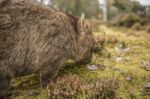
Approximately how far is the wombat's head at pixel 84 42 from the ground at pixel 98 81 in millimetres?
269

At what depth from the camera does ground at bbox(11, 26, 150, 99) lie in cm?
551

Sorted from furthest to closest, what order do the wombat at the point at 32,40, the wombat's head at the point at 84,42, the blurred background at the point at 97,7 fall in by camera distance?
the blurred background at the point at 97,7
the wombat's head at the point at 84,42
the wombat at the point at 32,40

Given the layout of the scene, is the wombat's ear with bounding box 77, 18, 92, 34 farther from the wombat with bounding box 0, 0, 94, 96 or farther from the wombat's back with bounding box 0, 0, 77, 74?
the wombat's back with bounding box 0, 0, 77, 74

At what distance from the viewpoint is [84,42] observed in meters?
6.81

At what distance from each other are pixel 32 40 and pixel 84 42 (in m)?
1.28

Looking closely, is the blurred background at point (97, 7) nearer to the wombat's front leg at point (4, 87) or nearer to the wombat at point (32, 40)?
the wombat at point (32, 40)

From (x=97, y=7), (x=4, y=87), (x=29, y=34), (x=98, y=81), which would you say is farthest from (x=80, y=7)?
(x=4, y=87)

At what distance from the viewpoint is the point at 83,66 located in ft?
23.4

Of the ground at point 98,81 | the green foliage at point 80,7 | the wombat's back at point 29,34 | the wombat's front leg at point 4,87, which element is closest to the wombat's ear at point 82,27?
the wombat's back at point 29,34

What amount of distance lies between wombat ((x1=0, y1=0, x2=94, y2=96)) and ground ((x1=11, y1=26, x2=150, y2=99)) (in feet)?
1.09

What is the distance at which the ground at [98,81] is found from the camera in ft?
18.1

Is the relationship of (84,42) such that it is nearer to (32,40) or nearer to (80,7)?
(32,40)

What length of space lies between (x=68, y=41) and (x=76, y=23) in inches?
22.3

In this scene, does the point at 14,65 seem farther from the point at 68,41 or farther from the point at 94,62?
the point at 94,62
